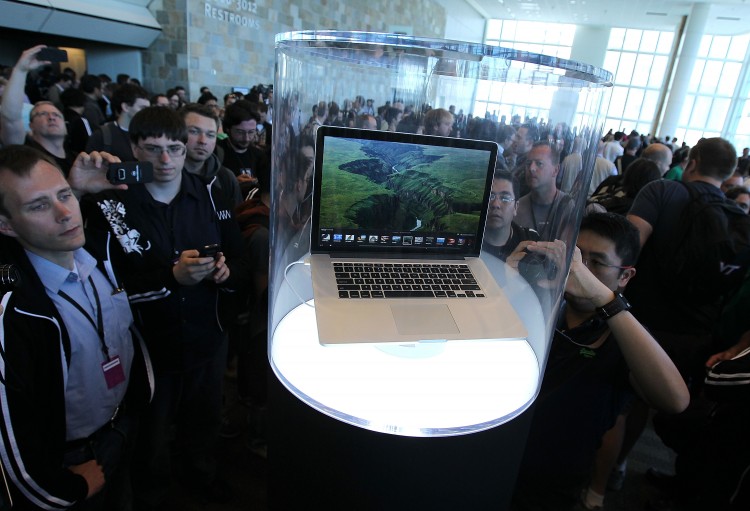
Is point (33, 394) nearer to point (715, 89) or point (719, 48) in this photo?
point (715, 89)

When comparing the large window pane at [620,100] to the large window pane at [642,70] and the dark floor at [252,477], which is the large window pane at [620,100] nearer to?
the large window pane at [642,70]

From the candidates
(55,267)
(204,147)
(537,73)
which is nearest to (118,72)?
(204,147)

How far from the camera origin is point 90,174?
1.36 m

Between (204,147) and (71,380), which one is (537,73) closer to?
(71,380)

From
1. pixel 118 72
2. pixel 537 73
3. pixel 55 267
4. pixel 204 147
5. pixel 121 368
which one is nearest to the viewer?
pixel 537 73

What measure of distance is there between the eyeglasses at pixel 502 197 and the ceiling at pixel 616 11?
47.9 ft

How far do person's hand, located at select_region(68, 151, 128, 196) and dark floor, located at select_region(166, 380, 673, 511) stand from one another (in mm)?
1107

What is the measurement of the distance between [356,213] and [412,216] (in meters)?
Result: 0.13

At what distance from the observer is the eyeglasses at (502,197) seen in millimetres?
1058

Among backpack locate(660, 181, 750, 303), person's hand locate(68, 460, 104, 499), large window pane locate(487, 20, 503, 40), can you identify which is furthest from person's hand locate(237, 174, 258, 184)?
large window pane locate(487, 20, 503, 40)

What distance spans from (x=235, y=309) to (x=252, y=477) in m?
0.78

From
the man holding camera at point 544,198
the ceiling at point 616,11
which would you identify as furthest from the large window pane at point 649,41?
the man holding camera at point 544,198

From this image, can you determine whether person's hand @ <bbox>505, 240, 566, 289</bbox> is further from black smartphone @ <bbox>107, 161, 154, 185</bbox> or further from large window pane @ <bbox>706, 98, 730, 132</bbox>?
large window pane @ <bbox>706, 98, 730, 132</bbox>

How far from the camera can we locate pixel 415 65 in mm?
953
